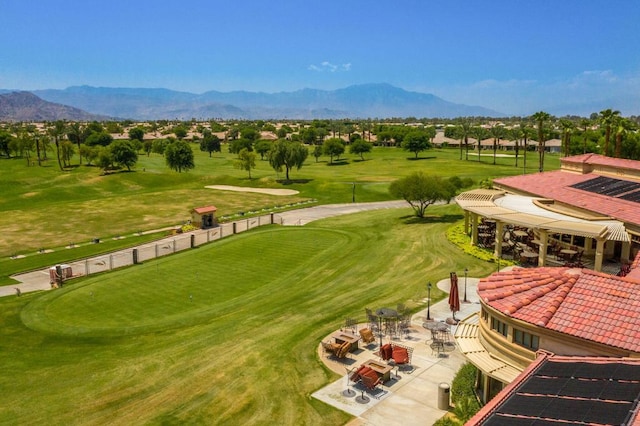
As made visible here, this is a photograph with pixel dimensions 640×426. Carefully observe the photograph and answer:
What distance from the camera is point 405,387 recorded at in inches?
858

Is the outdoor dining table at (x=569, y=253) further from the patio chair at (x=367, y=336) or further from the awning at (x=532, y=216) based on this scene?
the patio chair at (x=367, y=336)

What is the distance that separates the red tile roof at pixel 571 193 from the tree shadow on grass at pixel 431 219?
650cm

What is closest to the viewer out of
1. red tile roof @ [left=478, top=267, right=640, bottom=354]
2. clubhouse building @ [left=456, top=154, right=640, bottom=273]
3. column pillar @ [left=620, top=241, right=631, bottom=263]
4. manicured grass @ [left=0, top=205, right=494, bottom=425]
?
red tile roof @ [left=478, top=267, right=640, bottom=354]

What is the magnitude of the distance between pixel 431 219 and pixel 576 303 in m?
42.5

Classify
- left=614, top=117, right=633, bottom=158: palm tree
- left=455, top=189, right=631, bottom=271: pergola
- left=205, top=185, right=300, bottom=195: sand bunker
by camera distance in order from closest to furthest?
left=455, top=189, right=631, bottom=271: pergola < left=614, top=117, right=633, bottom=158: palm tree < left=205, top=185, right=300, bottom=195: sand bunker

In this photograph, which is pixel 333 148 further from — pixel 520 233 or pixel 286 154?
pixel 520 233

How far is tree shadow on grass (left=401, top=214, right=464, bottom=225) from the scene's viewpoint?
196 ft

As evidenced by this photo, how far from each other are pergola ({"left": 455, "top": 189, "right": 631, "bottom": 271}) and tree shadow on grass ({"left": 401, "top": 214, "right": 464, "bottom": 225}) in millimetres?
6957

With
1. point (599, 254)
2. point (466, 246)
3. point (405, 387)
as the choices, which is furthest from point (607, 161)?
point (405, 387)

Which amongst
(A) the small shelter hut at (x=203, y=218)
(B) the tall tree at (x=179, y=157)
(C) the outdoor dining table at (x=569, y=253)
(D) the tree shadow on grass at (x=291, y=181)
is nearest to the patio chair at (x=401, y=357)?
(C) the outdoor dining table at (x=569, y=253)

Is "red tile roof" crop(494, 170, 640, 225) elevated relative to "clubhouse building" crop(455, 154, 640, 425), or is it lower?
elevated

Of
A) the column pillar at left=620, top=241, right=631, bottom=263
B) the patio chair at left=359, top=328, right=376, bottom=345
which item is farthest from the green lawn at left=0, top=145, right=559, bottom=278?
the column pillar at left=620, top=241, right=631, bottom=263

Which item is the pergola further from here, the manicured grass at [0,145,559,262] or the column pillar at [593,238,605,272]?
the manicured grass at [0,145,559,262]

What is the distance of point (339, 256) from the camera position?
45.6 metres
